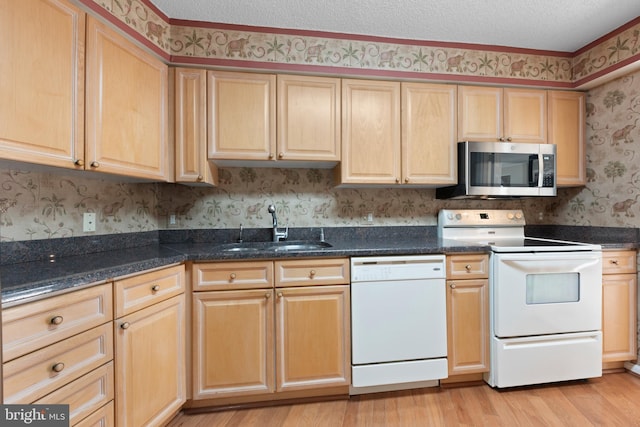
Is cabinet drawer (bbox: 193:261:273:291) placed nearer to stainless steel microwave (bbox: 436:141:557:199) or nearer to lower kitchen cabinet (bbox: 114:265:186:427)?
lower kitchen cabinet (bbox: 114:265:186:427)

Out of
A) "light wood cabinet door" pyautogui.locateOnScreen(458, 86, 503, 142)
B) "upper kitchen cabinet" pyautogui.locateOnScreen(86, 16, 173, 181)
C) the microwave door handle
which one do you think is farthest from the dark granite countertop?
"light wood cabinet door" pyautogui.locateOnScreen(458, 86, 503, 142)

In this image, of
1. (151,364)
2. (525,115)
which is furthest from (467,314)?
(151,364)

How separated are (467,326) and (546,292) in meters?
0.56

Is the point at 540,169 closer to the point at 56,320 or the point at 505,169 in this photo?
the point at 505,169

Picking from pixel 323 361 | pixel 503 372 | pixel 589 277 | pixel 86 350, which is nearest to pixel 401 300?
pixel 323 361

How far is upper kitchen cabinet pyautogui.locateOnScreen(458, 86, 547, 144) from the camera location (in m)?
2.25

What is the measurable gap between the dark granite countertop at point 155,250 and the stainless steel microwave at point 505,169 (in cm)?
51

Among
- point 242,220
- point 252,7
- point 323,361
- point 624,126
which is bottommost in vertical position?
point 323,361

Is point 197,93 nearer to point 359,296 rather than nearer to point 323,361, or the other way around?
point 359,296

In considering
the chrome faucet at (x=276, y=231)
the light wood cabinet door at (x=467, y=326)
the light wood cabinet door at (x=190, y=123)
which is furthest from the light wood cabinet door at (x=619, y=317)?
the light wood cabinet door at (x=190, y=123)

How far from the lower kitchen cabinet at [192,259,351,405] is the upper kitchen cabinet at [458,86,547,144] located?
1.45m

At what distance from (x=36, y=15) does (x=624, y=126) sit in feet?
11.5

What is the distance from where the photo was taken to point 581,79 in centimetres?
233

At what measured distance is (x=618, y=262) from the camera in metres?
2.09
